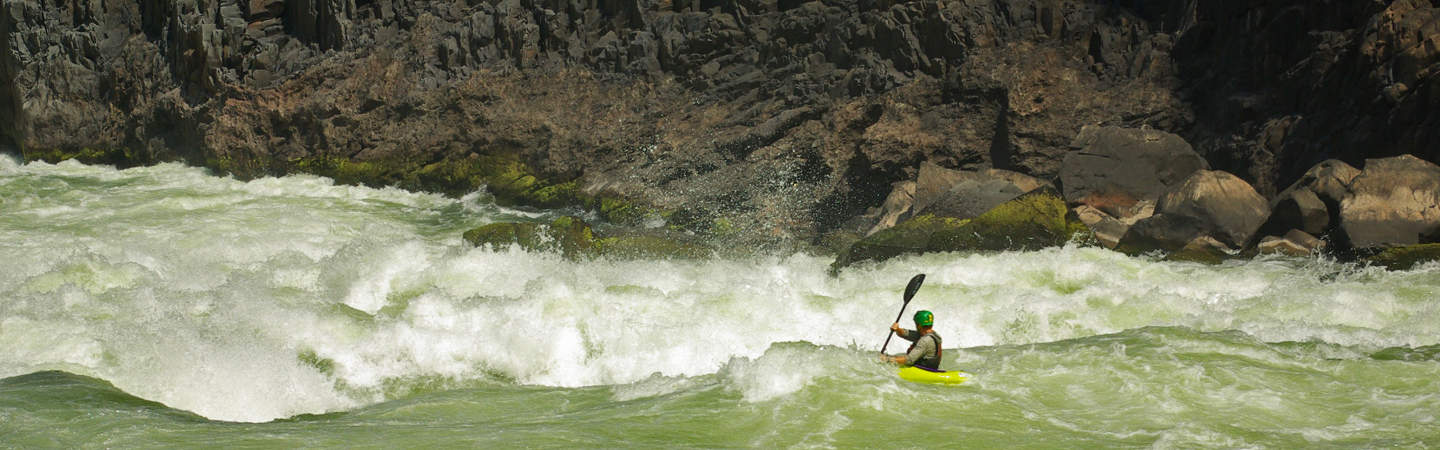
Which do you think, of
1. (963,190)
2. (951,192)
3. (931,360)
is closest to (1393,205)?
(963,190)

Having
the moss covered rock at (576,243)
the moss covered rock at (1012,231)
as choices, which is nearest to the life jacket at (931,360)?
the moss covered rock at (1012,231)

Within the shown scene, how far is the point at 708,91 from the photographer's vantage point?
1755 cm

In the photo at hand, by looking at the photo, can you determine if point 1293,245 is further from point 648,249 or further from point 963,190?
point 648,249

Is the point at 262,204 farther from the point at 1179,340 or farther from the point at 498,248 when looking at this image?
the point at 1179,340

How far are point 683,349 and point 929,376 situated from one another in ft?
7.77

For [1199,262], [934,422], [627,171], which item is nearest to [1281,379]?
[934,422]

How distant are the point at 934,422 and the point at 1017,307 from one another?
12.0 feet

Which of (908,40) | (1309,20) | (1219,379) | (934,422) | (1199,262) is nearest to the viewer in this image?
(934,422)

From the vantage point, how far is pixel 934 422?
5344 mm

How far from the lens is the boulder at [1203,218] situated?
10.9 meters

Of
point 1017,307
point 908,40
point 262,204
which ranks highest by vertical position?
point 908,40

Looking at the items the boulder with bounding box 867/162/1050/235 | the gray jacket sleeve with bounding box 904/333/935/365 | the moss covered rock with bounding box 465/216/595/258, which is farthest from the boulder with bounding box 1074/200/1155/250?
the gray jacket sleeve with bounding box 904/333/935/365

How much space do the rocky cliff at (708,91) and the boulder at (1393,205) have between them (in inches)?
38.8

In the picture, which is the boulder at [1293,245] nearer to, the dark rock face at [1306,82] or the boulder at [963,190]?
the dark rock face at [1306,82]
